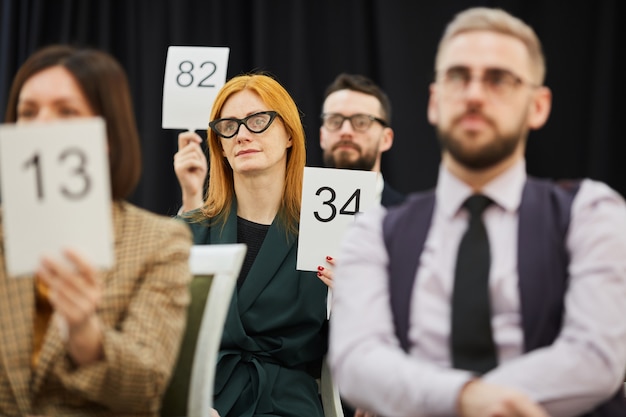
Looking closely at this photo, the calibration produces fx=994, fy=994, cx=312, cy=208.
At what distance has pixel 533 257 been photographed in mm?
1738

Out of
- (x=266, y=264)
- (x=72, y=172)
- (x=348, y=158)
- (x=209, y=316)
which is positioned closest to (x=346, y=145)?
(x=348, y=158)

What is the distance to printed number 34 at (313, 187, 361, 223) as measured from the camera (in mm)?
2639

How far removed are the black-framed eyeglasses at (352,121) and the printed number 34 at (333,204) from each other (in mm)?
1924

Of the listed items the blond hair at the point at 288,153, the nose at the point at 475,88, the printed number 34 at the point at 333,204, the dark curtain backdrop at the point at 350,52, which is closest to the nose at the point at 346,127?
the dark curtain backdrop at the point at 350,52

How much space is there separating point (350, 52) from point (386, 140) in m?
0.69

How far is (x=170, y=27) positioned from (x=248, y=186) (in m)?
2.46

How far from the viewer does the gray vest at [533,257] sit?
1.72 metres

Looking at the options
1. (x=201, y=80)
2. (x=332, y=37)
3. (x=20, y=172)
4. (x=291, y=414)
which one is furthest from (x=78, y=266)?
(x=332, y=37)

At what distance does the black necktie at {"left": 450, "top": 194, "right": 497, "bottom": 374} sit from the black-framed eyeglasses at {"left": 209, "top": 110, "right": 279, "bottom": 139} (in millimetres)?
1330

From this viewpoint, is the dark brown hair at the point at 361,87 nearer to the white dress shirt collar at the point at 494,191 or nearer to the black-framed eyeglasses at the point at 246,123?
the black-framed eyeglasses at the point at 246,123

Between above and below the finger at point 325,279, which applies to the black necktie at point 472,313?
above

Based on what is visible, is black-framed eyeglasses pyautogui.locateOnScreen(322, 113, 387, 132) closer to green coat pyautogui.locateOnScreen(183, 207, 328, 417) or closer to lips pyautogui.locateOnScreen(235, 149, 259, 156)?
lips pyautogui.locateOnScreen(235, 149, 259, 156)

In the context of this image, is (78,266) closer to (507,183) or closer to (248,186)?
(507,183)

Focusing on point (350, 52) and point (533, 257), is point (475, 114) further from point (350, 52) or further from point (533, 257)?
point (350, 52)
